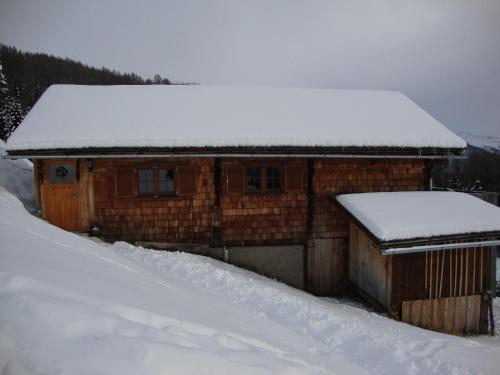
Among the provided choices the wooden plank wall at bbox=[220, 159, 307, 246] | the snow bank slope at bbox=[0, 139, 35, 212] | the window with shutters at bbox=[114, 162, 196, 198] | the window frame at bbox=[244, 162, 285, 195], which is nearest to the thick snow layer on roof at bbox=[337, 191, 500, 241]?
the wooden plank wall at bbox=[220, 159, 307, 246]

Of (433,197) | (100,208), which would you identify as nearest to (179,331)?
(100,208)

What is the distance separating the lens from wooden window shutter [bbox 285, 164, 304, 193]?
9727 mm

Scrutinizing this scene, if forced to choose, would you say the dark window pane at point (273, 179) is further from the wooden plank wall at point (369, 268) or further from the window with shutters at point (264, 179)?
the wooden plank wall at point (369, 268)

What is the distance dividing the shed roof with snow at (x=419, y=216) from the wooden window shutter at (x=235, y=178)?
302 cm

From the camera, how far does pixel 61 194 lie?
357 inches

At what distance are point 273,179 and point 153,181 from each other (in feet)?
12.1

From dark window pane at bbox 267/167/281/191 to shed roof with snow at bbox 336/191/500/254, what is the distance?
6.23ft

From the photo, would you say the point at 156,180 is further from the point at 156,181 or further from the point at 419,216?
the point at 419,216

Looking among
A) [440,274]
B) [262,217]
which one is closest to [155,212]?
[262,217]

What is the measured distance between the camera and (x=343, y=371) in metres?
3.97

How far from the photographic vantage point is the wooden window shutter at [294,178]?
9727 millimetres

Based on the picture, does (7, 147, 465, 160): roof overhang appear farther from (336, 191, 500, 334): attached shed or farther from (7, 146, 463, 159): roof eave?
(336, 191, 500, 334): attached shed

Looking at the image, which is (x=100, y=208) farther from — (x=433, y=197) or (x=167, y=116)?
(x=433, y=197)

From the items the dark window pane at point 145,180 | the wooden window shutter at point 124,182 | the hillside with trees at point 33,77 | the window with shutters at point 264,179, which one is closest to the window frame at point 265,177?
the window with shutters at point 264,179
